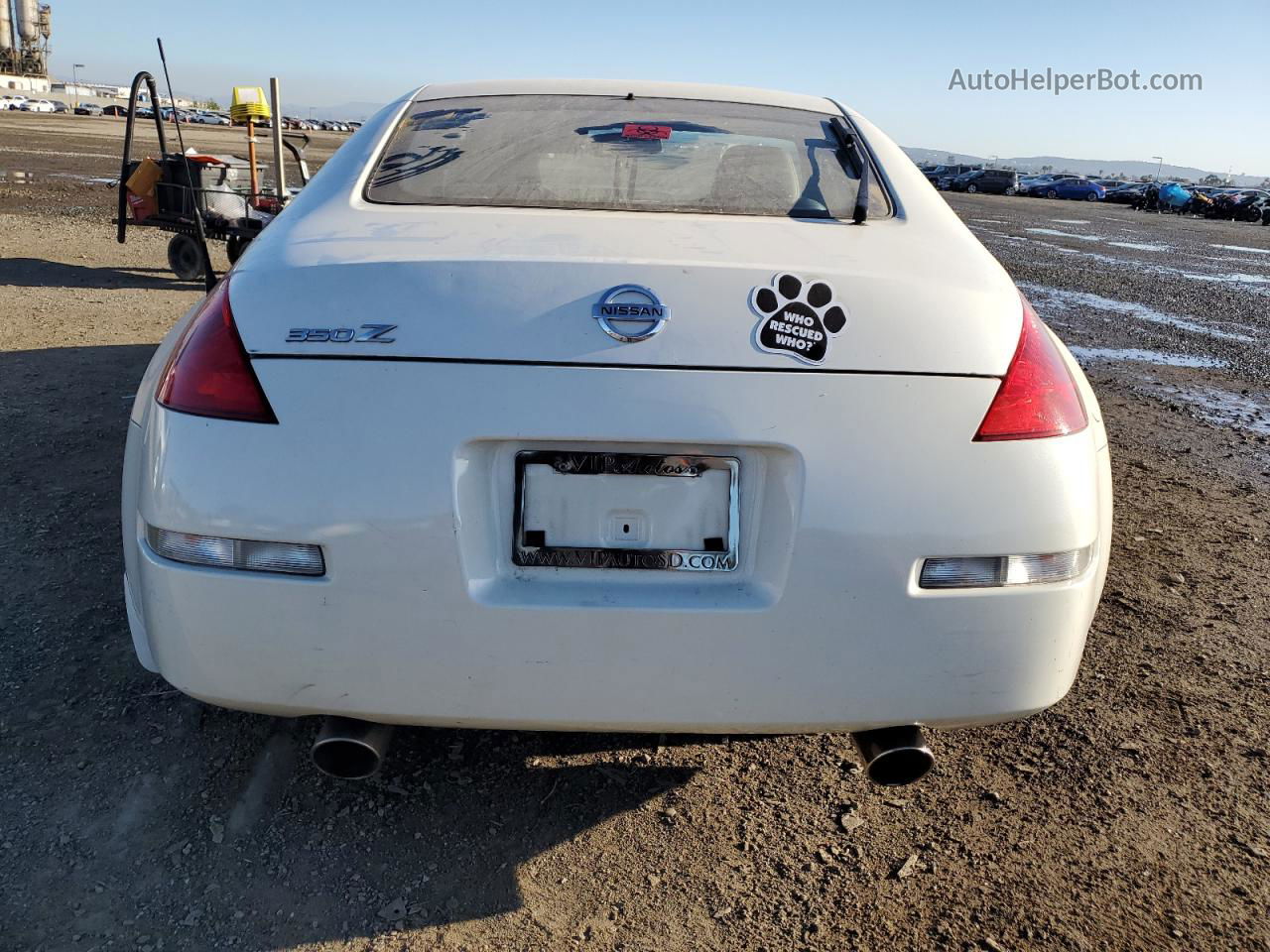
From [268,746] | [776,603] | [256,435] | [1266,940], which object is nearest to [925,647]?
[776,603]

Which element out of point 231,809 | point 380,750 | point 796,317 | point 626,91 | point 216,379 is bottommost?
point 231,809

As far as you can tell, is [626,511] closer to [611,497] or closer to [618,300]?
[611,497]

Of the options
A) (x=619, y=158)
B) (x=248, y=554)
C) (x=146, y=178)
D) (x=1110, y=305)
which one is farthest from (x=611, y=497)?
(x=1110, y=305)

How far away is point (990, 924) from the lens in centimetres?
196

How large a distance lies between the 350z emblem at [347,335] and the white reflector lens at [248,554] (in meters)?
0.36

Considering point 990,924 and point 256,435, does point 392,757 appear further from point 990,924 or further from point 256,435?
point 990,924

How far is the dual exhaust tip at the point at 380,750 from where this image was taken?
1838 mm

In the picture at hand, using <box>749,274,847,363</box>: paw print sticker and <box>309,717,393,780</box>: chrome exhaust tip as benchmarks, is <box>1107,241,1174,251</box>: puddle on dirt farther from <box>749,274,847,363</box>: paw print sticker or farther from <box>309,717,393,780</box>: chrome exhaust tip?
<box>309,717,393,780</box>: chrome exhaust tip

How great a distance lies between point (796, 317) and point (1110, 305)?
34.2 ft

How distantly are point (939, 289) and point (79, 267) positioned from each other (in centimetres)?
990

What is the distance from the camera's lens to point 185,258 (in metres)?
9.39

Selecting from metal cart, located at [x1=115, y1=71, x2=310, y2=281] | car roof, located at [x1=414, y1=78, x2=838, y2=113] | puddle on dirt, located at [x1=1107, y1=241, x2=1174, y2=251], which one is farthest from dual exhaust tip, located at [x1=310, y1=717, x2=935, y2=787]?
puddle on dirt, located at [x1=1107, y1=241, x2=1174, y2=251]

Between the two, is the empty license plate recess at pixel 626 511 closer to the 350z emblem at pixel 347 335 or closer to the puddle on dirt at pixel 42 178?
the 350z emblem at pixel 347 335

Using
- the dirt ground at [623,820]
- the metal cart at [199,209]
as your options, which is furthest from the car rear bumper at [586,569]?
the metal cart at [199,209]
